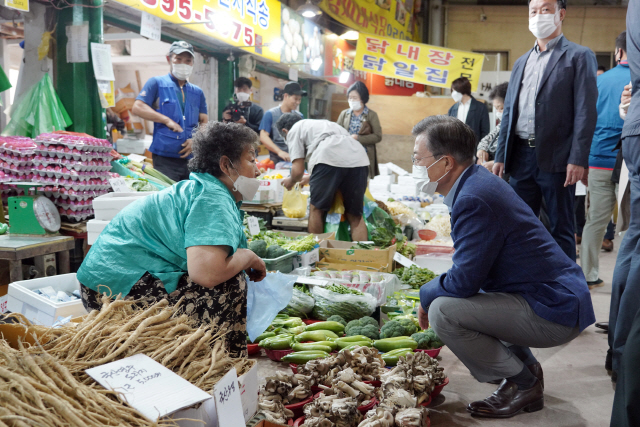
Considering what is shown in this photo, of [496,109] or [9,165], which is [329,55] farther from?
[9,165]

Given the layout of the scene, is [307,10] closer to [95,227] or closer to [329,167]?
[329,167]

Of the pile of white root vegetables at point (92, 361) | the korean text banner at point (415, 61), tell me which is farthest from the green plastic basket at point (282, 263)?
the korean text banner at point (415, 61)

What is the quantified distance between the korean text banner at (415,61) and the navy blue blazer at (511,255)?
8809 mm

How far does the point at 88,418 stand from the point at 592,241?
4.68 m

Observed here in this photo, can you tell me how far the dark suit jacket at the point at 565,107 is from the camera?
3.60 metres

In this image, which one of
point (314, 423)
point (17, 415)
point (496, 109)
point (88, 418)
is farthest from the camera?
point (496, 109)

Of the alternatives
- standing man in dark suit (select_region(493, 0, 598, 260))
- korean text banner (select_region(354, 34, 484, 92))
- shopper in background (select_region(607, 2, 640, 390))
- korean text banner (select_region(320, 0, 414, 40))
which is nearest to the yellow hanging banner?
standing man in dark suit (select_region(493, 0, 598, 260))

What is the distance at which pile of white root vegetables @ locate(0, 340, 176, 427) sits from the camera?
1217mm

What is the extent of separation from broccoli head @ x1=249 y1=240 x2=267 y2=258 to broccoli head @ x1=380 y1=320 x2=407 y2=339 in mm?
1272

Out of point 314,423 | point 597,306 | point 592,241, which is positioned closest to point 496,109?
point 592,241

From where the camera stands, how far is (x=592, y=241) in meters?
4.90

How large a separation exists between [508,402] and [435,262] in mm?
2504

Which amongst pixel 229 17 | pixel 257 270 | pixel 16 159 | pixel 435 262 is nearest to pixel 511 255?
pixel 257 270

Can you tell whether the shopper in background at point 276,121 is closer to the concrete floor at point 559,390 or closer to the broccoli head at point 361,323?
the broccoli head at point 361,323
